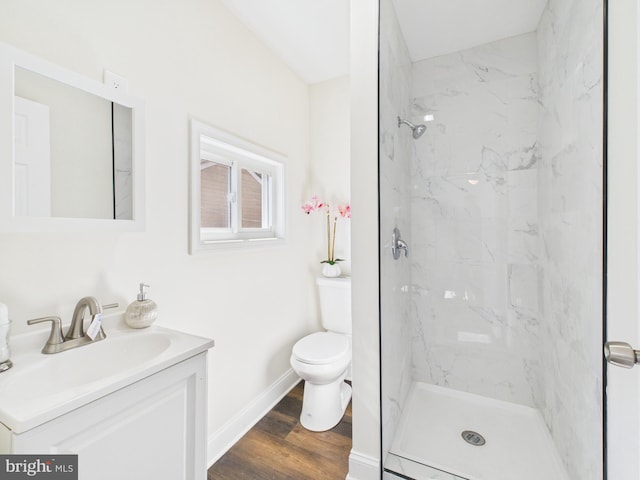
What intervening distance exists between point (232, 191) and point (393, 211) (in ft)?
3.37

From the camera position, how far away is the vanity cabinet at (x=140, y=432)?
0.70m

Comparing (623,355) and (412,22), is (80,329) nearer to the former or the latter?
(623,355)

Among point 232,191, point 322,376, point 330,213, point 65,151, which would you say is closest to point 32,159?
point 65,151

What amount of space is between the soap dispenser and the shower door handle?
1368 mm

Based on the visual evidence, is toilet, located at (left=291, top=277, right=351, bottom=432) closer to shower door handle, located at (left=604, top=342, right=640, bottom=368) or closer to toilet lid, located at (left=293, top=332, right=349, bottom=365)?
toilet lid, located at (left=293, top=332, right=349, bottom=365)

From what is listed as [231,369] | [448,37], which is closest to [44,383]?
[231,369]

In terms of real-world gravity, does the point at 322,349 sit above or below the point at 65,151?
below

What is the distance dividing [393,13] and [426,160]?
2.76 feet

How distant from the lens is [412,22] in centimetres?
169

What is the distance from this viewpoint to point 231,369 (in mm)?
1706

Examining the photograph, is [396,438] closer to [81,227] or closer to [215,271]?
[215,271]

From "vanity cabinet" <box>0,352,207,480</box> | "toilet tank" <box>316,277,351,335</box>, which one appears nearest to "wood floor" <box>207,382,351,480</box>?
"vanity cabinet" <box>0,352,207,480</box>

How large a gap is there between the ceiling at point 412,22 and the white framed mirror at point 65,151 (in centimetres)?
103

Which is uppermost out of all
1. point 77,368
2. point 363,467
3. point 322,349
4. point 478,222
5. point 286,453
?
point 478,222
